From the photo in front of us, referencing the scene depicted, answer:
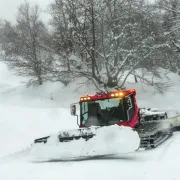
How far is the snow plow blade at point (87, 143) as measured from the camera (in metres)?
8.90

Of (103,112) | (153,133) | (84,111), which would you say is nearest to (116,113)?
(103,112)

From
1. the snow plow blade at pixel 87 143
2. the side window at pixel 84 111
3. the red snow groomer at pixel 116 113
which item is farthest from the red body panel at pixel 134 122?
the snow plow blade at pixel 87 143

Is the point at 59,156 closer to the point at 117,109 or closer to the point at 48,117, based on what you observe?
the point at 117,109

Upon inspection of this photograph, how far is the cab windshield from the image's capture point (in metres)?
10.9

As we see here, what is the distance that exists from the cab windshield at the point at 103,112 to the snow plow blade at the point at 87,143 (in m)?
1.45

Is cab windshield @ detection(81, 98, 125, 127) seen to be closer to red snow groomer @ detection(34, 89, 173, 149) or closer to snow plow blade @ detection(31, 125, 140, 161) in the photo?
red snow groomer @ detection(34, 89, 173, 149)

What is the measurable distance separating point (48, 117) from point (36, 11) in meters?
23.5

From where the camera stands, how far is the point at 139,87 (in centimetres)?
3275

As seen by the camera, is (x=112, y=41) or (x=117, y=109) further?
(x=112, y=41)

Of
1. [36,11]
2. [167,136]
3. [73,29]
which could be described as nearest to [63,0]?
[73,29]

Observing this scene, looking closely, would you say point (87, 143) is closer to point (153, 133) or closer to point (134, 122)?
point (153, 133)

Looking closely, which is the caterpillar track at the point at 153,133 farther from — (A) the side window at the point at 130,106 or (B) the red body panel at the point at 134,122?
(A) the side window at the point at 130,106

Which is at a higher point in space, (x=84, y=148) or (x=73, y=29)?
(x=73, y=29)

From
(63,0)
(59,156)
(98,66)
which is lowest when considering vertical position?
(59,156)
